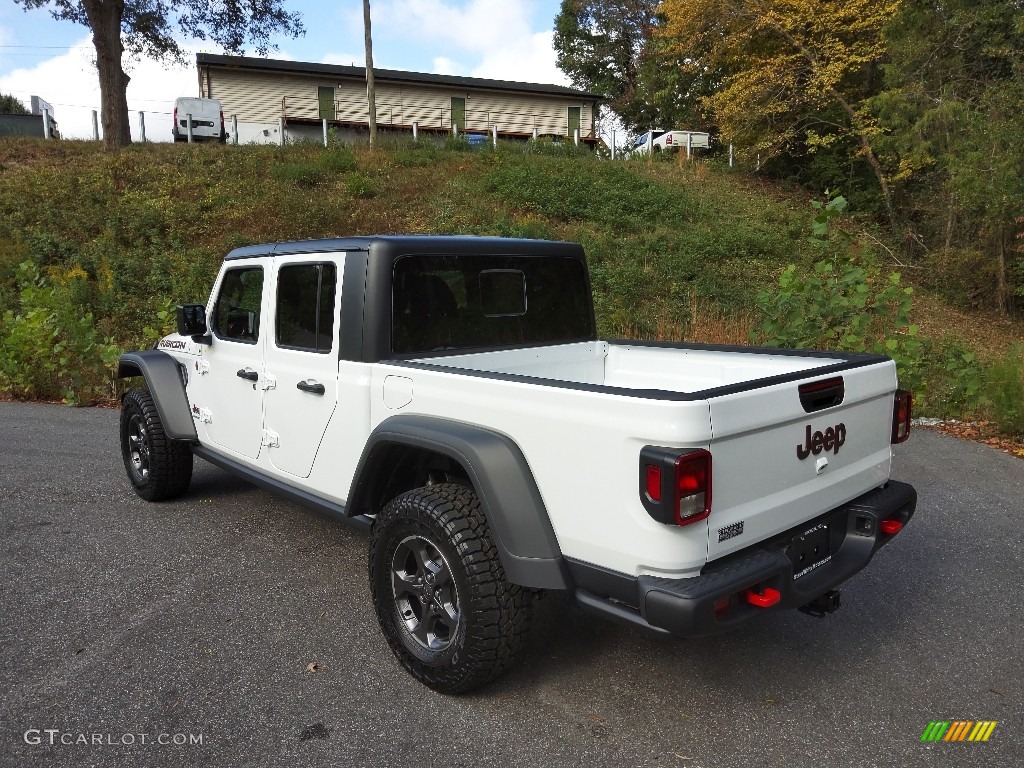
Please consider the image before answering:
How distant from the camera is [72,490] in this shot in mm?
5617

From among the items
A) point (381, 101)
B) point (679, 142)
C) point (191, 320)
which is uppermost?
point (381, 101)

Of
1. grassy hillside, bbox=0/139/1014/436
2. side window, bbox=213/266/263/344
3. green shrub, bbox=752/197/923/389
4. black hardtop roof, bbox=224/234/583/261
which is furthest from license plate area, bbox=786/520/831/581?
grassy hillside, bbox=0/139/1014/436

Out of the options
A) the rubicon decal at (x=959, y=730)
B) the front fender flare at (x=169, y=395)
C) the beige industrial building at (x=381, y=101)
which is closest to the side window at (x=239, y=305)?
the front fender flare at (x=169, y=395)

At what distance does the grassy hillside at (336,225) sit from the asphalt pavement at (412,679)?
5.73 meters

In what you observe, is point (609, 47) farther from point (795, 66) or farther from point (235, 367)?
point (235, 367)

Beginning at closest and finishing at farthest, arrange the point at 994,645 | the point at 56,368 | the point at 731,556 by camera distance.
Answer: the point at 731,556
the point at 994,645
the point at 56,368

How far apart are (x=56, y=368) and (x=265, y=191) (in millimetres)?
10288

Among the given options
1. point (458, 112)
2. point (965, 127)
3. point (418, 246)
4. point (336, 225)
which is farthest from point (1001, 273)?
point (458, 112)

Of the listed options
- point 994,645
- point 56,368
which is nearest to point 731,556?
point 994,645

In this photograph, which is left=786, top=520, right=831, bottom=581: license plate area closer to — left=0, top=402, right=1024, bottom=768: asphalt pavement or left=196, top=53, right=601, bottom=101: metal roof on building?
left=0, top=402, right=1024, bottom=768: asphalt pavement

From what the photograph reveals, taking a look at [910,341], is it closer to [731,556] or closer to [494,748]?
[731,556]

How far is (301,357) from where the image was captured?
369 cm

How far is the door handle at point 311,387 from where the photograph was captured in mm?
3507

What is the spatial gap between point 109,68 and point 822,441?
25.3m
